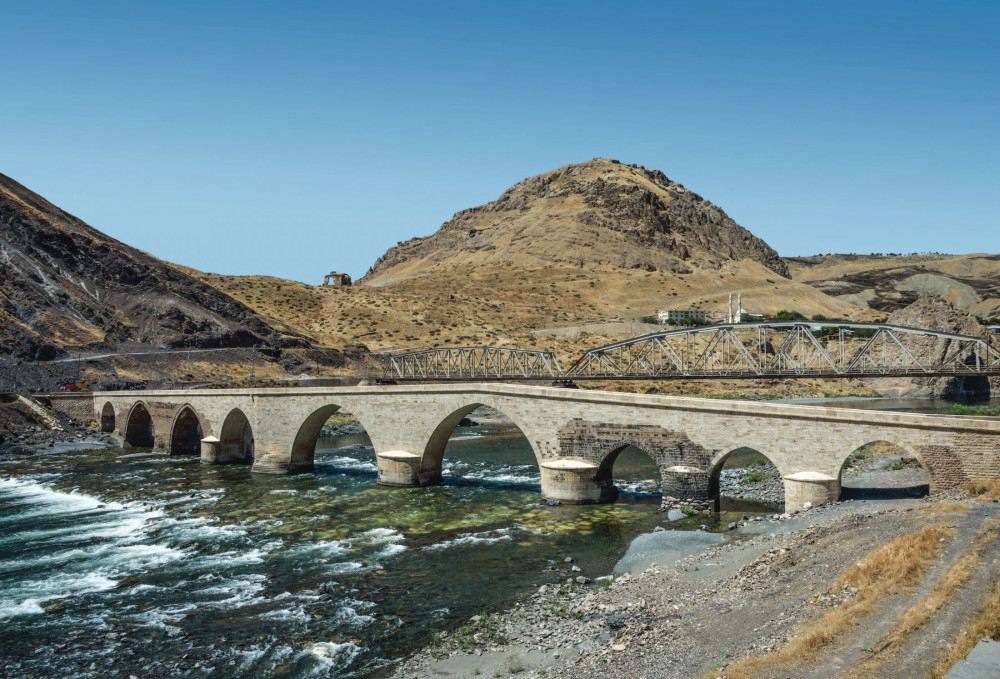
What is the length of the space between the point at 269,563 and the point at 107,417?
142 feet

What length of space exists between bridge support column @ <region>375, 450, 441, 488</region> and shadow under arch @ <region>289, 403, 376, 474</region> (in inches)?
237

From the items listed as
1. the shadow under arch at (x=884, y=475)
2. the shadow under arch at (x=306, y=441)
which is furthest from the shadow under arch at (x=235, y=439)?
the shadow under arch at (x=884, y=475)

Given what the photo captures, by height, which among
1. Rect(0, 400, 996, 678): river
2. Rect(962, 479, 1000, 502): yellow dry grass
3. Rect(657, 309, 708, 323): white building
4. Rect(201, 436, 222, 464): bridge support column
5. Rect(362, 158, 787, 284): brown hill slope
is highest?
Rect(362, 158, 787, 284): brown hill slope

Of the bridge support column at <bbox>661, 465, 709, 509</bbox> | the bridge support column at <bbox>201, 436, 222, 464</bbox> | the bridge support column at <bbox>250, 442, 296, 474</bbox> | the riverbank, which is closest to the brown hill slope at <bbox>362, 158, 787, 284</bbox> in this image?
the bridge support column at <bbox>201, 436, 222, 464</bbox>

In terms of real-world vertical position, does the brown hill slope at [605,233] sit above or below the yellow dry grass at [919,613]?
above

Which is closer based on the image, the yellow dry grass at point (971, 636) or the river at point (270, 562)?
the yellow dry grass at point (971, 636)

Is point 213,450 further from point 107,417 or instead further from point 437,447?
point 107,417

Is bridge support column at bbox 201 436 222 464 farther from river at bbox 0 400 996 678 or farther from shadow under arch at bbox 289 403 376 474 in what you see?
shadow under arch at bbox 289 403 376 474

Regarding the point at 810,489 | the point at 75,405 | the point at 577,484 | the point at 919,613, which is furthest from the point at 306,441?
the point at 919,613

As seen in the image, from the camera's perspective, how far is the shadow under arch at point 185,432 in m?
52.5

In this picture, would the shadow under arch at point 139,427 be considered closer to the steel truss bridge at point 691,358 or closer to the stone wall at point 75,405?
the stone wall at point 75,405

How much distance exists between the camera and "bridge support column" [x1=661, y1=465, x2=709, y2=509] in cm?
2850

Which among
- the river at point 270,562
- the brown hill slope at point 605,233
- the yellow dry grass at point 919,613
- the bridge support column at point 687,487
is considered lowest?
the river at point 270,562

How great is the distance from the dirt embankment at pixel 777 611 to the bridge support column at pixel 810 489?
9.09ft
